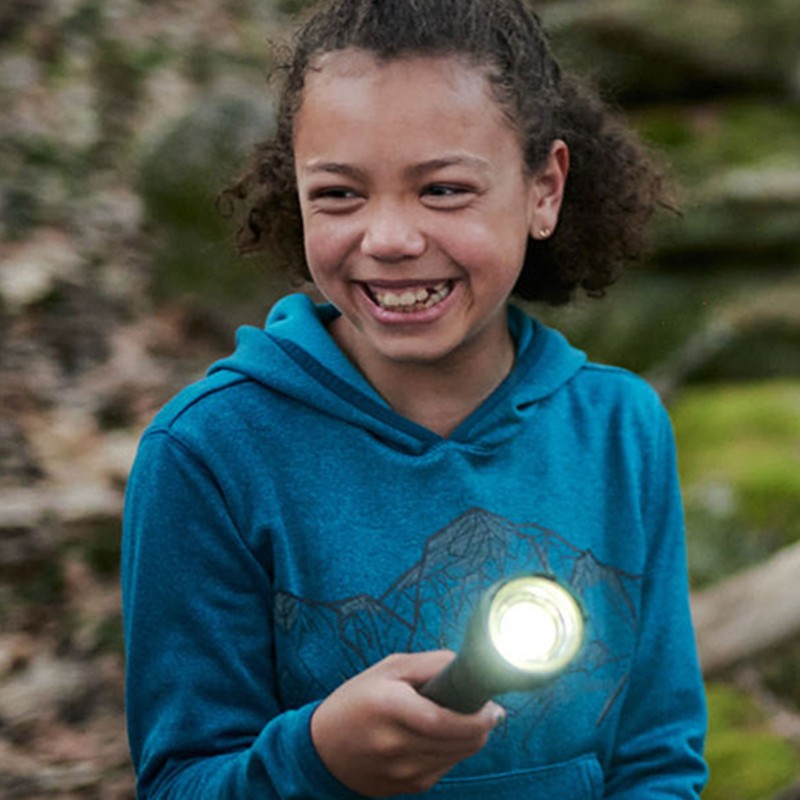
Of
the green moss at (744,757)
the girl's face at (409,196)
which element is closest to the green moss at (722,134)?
the green moss at (744,757)

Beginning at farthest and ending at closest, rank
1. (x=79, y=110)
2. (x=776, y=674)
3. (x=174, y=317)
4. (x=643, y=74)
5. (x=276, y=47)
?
(x=79, y=110) < (x=643, y=74) < (x=174, y=317) < (x=776, y=674) < (x=276, y=47)

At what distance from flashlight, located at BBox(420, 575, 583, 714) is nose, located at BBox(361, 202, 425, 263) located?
2.08 feet

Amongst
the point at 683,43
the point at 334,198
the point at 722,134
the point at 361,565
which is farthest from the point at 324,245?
the point at 683,43

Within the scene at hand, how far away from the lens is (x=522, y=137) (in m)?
1.92

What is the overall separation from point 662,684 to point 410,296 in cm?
76

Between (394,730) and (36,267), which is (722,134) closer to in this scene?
(36,267)

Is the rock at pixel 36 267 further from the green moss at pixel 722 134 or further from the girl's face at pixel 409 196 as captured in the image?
the girl's face at pixel 409 196

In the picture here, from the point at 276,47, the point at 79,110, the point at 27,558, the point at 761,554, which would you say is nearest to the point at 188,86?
the point at 79,110

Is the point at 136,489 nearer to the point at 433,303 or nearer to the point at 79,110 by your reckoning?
the point at 433,303

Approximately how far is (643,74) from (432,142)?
4.76 m

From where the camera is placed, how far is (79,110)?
693 cm

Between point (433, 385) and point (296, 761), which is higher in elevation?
point (433, 385)

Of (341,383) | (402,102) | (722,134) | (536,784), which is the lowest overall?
(536,784)

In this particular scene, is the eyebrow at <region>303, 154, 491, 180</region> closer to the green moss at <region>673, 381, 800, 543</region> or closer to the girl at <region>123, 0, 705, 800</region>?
the girl at <region>123, 0, 705, 800</region>
